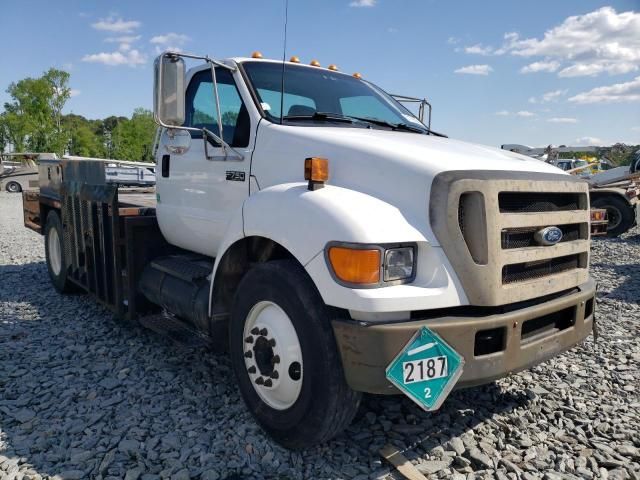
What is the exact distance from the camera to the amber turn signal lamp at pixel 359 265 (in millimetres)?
2381

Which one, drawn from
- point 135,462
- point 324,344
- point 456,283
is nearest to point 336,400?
point 324,344

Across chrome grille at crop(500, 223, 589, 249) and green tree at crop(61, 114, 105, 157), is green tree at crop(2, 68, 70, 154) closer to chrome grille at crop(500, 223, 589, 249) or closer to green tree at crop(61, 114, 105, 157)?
green tree at crop(61, 114, 105, 157)

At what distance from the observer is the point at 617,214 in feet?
42.5

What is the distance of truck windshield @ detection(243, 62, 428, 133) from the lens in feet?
12.0

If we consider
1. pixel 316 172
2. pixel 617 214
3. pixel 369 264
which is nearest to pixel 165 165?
pixel 316 172

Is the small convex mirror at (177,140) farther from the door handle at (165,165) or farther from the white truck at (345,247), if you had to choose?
the door handle at (165,165)

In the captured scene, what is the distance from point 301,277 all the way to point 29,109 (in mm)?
57286

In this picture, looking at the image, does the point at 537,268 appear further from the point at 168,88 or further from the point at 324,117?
the point at 168,88

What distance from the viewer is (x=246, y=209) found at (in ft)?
10.2

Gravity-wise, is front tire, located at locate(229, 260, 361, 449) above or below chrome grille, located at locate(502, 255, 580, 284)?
below

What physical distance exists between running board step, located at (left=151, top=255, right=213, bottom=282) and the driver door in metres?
0.11

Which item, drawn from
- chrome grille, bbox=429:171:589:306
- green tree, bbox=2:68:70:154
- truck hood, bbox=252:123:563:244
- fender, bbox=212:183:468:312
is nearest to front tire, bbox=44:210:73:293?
truck hood, bbox=252:123:563:244

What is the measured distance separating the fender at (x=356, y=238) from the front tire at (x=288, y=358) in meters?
0.16

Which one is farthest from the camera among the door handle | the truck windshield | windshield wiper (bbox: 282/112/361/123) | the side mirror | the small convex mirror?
the door handle
